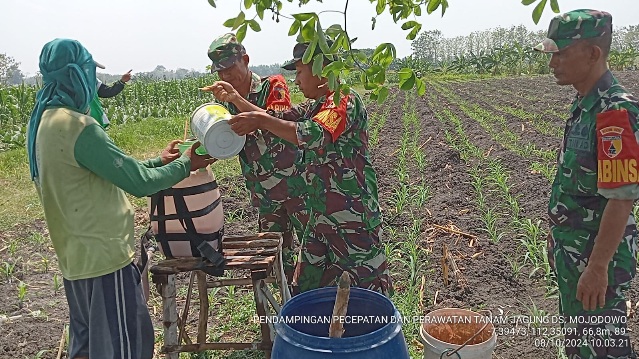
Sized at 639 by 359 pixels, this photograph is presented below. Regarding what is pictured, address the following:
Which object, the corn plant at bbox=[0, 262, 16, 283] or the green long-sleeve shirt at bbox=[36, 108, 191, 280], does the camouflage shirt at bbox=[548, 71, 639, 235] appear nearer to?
the green long-sleeve shirt at bbox=[36, 108, 191, 280]

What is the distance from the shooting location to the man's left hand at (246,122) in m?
2.33

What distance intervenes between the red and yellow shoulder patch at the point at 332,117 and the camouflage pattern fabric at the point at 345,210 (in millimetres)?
53

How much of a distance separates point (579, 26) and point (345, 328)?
1481 mm

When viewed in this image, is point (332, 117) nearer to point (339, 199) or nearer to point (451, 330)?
point (339, 199)

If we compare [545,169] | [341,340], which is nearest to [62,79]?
[341,340]

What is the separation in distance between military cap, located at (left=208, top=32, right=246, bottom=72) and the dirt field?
1.65 metres

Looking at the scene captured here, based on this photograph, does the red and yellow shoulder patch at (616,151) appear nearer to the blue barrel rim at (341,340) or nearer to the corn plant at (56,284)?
the blue barrel rim at (341,340)

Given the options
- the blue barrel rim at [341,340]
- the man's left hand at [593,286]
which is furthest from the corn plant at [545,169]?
the blue barrel rim at [341,340]

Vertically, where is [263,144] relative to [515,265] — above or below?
above

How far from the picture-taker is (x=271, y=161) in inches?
125

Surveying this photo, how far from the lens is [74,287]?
2184 mm

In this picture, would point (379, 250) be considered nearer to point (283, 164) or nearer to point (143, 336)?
point (283, 164)

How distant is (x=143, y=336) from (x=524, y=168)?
531 cm

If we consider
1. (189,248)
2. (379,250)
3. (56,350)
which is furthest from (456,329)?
(56,350)
